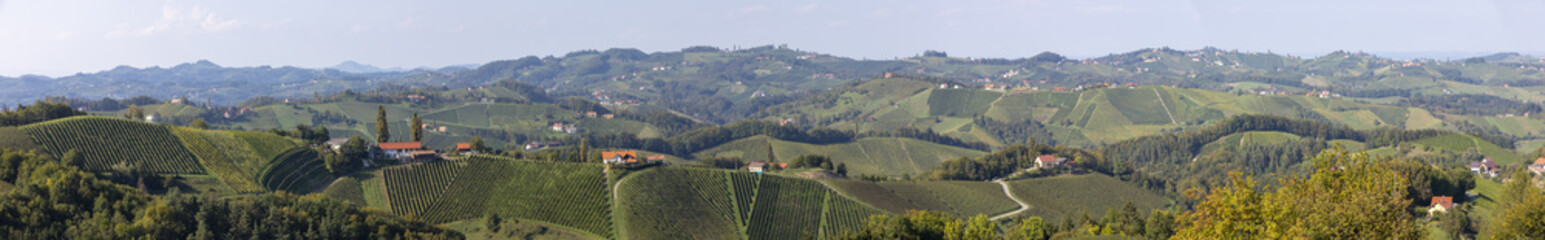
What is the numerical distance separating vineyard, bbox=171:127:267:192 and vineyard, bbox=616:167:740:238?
31.2m

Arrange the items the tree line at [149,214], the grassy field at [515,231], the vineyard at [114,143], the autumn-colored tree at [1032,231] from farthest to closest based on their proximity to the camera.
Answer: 1. the vineyard at [114,143]
2. the grassy field at [515,231]
3. the autumn-colored tree at [1032,231]
4. the tree line at [149,214]

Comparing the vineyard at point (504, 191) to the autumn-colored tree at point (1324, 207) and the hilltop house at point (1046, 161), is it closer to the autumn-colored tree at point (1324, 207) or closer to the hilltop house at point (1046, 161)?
the autumn-colored tree at point (1324, 207)

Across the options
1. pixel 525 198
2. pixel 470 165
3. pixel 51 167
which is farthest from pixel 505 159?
pixel 51 167

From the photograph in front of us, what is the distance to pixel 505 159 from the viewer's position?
323 ft

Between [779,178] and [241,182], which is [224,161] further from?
[779,178]

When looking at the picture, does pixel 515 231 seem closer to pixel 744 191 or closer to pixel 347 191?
pixel 347 191

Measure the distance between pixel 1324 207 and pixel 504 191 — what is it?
249 ft

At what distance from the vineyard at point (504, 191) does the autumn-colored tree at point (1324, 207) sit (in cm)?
6009

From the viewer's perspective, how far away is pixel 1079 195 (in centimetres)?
12431

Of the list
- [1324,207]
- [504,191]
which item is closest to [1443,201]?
[1324,207]

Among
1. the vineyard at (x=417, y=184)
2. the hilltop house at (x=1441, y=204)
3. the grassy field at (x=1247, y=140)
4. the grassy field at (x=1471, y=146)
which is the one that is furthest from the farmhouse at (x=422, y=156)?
the grassy field at (x=1471, y=146)

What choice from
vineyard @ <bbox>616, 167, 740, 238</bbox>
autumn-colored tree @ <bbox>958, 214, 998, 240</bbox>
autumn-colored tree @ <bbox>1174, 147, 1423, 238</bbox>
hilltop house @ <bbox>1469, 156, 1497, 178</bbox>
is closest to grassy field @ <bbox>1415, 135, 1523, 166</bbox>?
hilltop house @ <bbox>1469, 156, 1497, 178</bbox>

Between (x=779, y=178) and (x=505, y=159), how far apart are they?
28.0 metres

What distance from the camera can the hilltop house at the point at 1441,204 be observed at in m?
75.8
